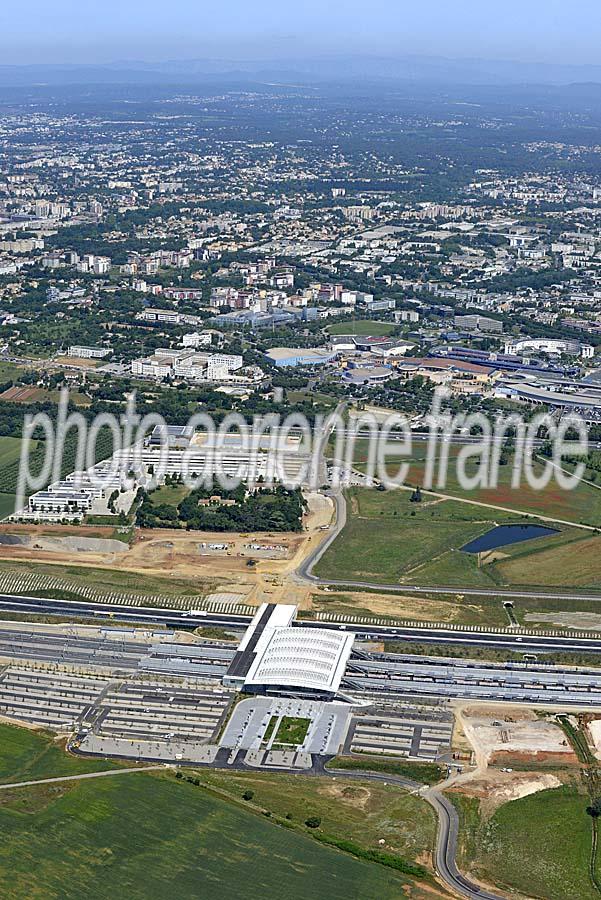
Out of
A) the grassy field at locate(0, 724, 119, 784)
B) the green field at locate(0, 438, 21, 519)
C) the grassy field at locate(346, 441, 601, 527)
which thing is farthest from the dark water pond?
the grassy field at locate(0, 724, 119, 784)

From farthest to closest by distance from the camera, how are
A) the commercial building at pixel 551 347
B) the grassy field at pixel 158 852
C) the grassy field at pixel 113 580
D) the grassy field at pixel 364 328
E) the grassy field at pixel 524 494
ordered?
the grassy field at pixel 364 328 → the commercial building at pixel 551 347 → the grassy field at pixel 524 494 → the grassy field at pixel 113 580 → the grassy field at pixel 158 852

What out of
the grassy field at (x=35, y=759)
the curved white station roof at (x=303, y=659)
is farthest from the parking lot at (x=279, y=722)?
the grassy field at (x=35, y=759)

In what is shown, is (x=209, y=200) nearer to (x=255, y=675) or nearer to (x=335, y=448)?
(x=335, y=448)

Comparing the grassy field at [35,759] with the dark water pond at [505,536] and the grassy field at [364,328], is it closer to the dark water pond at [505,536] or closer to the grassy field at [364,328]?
the dark water pond at [505,536]

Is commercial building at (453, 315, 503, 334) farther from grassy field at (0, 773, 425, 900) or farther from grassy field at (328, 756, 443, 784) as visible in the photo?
grassy field at (0, 773, 425, 900)

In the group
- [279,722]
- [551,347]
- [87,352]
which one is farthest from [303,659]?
[551,347]

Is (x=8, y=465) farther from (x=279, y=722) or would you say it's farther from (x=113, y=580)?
(x=279, y=722)
